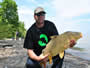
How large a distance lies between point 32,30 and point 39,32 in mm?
148

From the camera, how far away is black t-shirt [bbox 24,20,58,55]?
138 inches

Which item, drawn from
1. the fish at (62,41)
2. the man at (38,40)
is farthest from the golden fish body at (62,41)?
the man at (38,40)

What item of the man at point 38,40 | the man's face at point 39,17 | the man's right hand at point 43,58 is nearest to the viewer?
the man's right hand at point 43,58

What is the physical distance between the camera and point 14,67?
5.97 m

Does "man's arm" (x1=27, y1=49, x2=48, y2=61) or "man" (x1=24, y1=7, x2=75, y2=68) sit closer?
"man's arm" (x1=27, y1=49, x2=48, y2=61)

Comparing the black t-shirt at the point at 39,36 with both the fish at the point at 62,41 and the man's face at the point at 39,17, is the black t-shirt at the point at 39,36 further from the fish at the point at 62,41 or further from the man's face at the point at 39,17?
the fish at the point at 62,41

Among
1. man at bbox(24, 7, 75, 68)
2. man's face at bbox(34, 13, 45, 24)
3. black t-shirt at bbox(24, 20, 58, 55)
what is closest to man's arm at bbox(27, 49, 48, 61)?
man at bbox(24, 7, 75, 68)

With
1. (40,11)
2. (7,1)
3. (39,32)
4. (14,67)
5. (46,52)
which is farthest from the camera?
Answer: (7,1)

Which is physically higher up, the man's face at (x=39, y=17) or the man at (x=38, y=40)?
the man's face at (x=39, y=17)

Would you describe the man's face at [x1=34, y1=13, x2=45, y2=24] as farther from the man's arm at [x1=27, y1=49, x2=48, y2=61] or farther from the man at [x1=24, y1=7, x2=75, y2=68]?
the man's arm at [x1=27, y1=49, x2=48, y2=61]

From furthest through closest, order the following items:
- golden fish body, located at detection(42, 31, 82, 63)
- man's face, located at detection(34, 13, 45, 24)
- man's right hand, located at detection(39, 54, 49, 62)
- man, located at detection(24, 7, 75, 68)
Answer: man, located at detection(24, 7, 75, 68) → man's face, located at detection(34, 13, 45, 24) → man's right hand, located at detection(39, 54, 49, 62) → golden fish body, located at detection(42, 31, 82, 63)

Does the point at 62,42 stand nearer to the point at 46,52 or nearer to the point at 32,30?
the point at 46,52

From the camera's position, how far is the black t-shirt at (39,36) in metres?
3.49

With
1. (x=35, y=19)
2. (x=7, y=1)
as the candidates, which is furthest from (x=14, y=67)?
(x=7, y=1)
